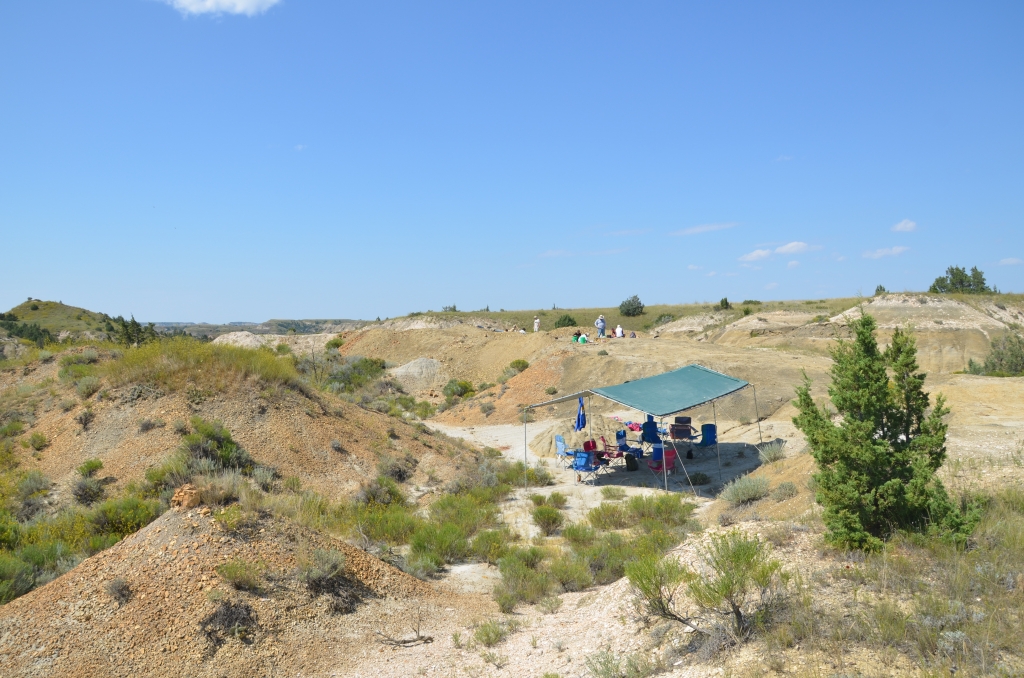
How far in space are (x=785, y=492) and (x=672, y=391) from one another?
5990mm

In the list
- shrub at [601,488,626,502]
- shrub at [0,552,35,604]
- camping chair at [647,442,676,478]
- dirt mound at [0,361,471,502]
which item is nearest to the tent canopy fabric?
camping chair at [647,442,676,478]

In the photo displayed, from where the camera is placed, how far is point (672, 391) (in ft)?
51.3

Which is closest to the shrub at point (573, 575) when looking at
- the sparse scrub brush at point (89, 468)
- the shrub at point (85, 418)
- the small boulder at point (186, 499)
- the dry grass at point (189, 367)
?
the small boulder at point (186, 499)

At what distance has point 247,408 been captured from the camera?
14164 mm

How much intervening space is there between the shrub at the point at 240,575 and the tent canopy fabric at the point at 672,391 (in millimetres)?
8994

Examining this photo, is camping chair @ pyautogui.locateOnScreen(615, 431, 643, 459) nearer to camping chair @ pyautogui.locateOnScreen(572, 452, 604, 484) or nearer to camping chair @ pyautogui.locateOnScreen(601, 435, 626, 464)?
camping chair @ pyautogui.locateOnScreen(601, 435, 626, 464)

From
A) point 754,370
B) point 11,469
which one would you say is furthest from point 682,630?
point 754,370

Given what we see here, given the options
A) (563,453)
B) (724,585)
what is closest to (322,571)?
(724,585)

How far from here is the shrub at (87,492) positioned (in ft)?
35.9

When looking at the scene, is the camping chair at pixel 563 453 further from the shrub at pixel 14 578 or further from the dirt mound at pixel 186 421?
the shrub at pixel 14 578

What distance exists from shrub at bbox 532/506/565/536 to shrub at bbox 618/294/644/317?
6745 centimetres

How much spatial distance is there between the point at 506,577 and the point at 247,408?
8.73 meters

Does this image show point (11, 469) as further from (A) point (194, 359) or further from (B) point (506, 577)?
(B) point (506, 577)

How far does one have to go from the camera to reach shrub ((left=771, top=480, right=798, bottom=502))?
9.67 meters
